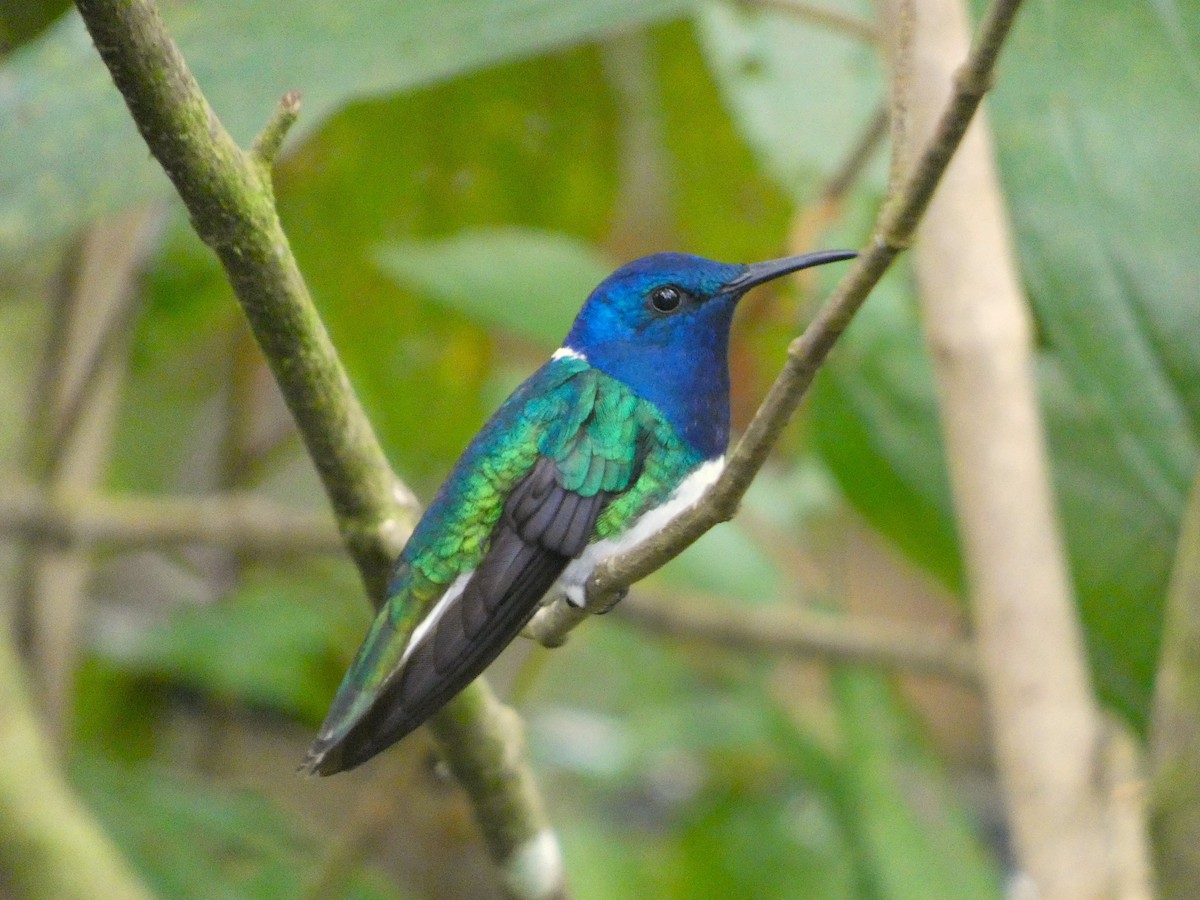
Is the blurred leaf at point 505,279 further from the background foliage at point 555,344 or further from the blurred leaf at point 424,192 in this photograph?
the blurred leaf at point 424,192

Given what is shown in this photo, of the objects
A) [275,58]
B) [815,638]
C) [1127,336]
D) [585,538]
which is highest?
[275,58]

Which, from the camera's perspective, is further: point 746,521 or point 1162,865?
point 746,521

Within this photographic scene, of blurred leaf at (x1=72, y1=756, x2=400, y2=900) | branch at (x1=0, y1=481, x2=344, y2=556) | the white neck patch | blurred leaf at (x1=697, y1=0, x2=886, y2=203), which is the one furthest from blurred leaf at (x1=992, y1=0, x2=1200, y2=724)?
blurred leaf at (x1=72, y1=756, x2=400, y2=900)

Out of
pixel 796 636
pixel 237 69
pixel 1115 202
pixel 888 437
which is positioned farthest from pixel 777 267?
pixel 796 636

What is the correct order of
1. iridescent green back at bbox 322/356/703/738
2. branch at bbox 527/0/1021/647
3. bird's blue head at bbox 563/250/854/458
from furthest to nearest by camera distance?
bird's blue head at bbox 563/250/854/458 → iridescent green back at bbox 322/356/703/738 → branch at bbox 527/0/1021/647

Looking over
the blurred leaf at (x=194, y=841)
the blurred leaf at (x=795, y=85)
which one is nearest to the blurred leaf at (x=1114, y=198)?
the blurred leaf at (x=795, y=85)

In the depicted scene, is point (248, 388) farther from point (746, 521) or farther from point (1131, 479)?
point (1131, 479)

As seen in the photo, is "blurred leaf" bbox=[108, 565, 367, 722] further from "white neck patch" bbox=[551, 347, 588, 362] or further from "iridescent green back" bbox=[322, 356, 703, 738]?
"iridescent green back" bbox=[322, 356, 703, 738]

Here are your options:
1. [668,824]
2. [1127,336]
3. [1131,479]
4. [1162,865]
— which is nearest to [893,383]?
[1131,479]
